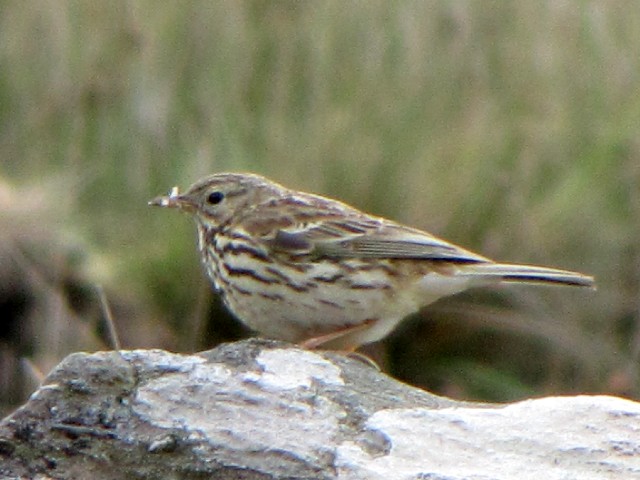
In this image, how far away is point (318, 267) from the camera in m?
6.23

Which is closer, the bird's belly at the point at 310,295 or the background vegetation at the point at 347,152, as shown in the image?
the bird's belly at the point at 310,295

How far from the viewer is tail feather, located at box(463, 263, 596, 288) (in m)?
6.21

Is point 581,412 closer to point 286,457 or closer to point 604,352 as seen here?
point 286,457

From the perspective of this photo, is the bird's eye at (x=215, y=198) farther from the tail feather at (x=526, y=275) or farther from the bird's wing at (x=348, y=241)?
the tail feather at (x=526, y=275)

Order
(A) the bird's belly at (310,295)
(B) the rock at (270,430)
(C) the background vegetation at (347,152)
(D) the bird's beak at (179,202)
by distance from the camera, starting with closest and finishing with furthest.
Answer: (B) the rock at (270,430) → (A) the bird's belly at (310,295) → (D) the bird's beak at (179,202) → (C) the background vegetation at (347,152)

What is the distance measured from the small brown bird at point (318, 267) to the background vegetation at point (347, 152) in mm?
1851

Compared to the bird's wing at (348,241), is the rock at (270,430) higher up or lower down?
lower down

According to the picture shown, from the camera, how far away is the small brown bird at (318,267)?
6.04 meters

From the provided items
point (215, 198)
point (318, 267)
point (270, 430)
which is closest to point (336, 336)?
point (318, 267)

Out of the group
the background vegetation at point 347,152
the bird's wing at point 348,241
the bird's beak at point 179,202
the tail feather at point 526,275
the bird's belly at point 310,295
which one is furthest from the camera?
the background vegetation at point 347,152

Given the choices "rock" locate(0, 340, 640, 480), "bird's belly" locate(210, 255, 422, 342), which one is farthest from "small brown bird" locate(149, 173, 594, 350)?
"rock" locate(0, 340, 640, 480)

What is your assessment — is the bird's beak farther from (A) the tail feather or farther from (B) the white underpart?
(A) the tail feather

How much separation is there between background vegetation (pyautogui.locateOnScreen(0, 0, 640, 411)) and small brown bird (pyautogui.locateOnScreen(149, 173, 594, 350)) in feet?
6.07

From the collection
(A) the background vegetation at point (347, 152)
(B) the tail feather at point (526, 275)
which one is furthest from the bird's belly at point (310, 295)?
(A) the background vegetation at point (347, 152)
